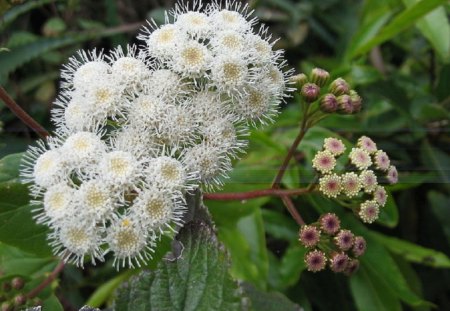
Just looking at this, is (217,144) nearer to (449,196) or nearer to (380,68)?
(449,196)

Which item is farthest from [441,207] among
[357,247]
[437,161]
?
[357,247]

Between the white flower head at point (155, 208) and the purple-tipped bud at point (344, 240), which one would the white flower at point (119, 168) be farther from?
the purple-tipped bud at point (344, 240)

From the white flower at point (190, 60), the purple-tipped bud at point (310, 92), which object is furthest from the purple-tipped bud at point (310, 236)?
the white flower at point (190, 60)

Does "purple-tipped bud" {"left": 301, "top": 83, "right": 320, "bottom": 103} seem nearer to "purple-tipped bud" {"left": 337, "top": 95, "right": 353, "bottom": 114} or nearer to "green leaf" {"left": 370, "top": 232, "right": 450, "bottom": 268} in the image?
"purple-tipped bud" {"left": 337, "top": 95, "right": 353, "bottom": 114}

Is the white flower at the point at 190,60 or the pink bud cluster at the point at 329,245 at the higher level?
the white flower at the point at 190,60

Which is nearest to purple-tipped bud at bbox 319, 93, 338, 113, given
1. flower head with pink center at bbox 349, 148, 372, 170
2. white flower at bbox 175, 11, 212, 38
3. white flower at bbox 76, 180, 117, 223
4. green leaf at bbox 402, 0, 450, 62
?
flower head with pink center at bbox 349, 148, 372, 170

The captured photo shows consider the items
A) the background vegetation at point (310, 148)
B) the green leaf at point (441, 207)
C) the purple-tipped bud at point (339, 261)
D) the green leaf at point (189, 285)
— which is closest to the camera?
the green leaf at point (189, 285)
